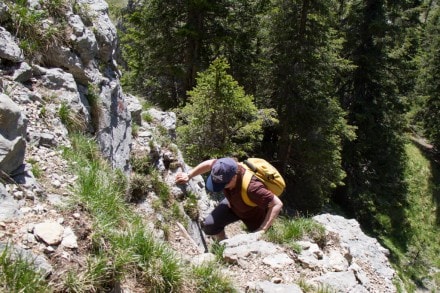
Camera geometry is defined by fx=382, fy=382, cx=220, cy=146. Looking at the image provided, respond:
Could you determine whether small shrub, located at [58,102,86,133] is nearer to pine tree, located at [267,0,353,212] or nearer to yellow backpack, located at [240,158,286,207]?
yellow backpack, located at [240,158,286,207]

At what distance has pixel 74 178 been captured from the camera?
14.4 feet

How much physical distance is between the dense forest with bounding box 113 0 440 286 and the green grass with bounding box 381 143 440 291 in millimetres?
166

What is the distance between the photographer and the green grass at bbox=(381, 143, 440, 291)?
753 inches

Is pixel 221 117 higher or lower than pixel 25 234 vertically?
lower

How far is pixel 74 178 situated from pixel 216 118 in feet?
29.1

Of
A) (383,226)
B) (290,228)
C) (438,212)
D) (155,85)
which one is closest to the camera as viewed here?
(290,228)

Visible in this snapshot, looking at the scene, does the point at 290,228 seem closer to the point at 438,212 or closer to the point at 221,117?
the point at 221,117

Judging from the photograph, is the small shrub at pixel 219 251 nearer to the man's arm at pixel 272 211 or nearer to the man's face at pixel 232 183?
the man's arm at pixel 272 211

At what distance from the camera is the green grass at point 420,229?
19125 mm

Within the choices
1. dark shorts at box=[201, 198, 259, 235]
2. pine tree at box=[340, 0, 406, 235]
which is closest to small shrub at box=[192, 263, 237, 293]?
dark shorts at box=[201, 198, 259, 235]

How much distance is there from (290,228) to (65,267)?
3450mm

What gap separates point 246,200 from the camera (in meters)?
5.70

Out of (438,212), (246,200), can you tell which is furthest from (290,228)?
(438,212)

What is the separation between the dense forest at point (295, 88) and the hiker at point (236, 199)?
6.23m
